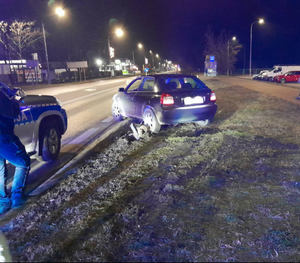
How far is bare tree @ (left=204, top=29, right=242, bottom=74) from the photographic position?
8012 centimetres

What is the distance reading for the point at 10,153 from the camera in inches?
146

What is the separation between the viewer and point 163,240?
115 inches

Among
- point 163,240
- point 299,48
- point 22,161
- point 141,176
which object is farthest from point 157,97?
point 299,48

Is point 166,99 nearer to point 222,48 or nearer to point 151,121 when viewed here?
point 151,121

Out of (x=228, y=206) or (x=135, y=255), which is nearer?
(x=135, y=255)

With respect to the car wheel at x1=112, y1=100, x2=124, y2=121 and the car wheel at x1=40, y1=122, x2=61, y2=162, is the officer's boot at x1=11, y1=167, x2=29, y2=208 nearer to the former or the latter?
the car wheel at x1=40, y1=122, x2=61, y2=162

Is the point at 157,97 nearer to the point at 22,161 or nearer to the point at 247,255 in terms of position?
the point at 22,161

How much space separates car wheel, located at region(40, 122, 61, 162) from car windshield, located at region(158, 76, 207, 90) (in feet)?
9.61

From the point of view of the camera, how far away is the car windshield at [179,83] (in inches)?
290

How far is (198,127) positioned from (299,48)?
137 m

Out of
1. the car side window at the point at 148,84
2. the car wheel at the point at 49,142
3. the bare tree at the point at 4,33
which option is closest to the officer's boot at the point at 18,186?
the car wheel at the point at 49,142

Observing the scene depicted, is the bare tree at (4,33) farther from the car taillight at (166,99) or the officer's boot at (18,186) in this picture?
the officer's boot at (18,186)

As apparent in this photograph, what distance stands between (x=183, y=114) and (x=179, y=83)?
1010mm

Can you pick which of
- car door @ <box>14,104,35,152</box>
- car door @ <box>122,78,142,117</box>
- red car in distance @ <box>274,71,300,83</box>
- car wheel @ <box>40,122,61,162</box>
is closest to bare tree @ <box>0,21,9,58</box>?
red car in distance @ <box>274,71,300,83</box>
